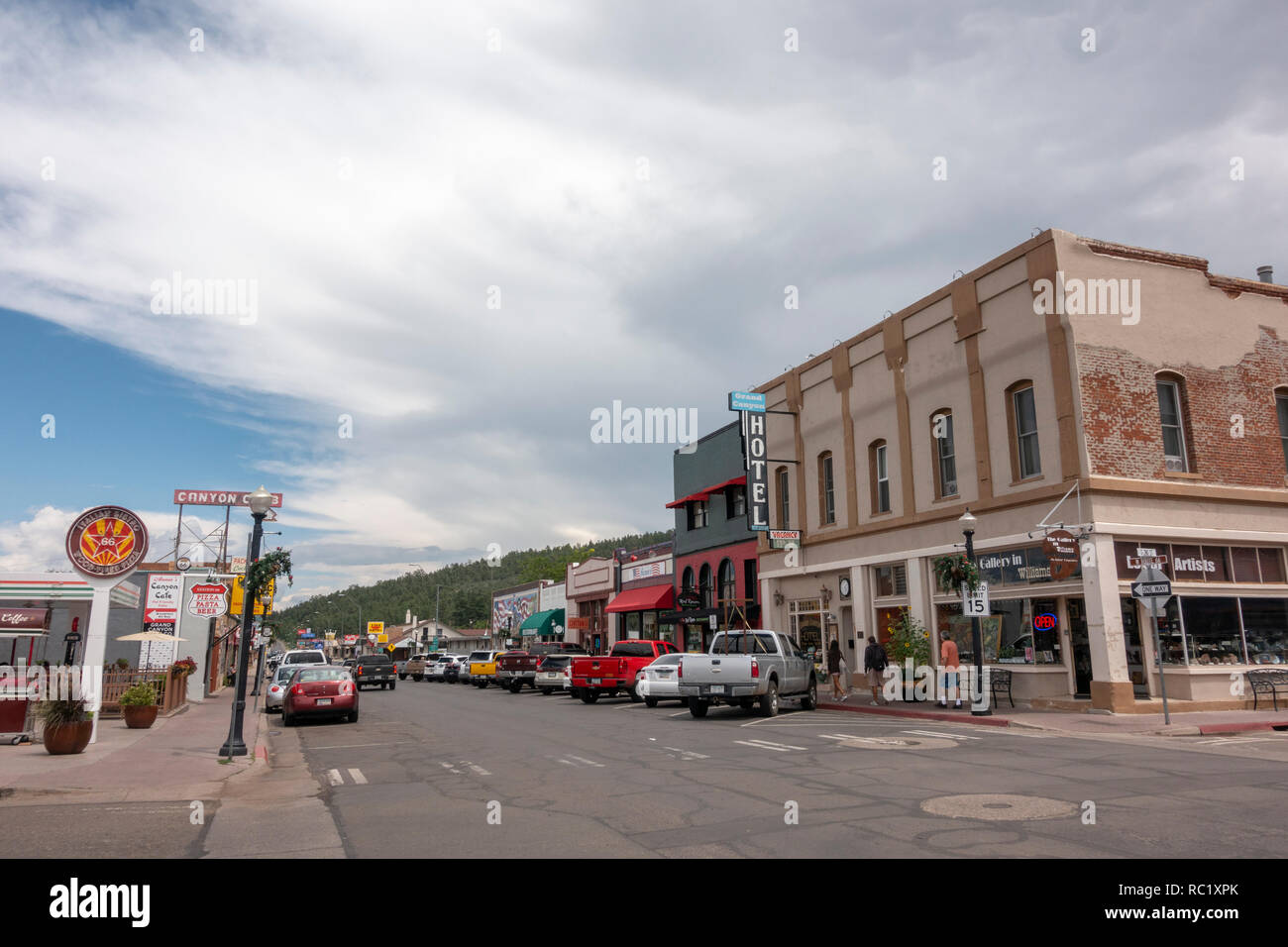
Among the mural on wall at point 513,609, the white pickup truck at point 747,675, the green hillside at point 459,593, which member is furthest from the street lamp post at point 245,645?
the green hillside at point 459,593

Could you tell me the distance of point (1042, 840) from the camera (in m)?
7.09

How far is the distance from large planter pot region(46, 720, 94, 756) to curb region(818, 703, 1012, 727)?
1605 centimetres

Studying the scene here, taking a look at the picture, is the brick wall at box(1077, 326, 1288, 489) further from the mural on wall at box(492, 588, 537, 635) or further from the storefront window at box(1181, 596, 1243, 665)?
the mural on wall at box(492, 588, 537, 635)

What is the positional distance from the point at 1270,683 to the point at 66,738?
2320cm

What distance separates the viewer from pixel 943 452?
24.4 m

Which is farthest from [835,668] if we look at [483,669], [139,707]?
[483,669]

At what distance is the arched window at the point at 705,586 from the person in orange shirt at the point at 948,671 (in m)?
15.8

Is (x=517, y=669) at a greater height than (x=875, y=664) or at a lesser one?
lesser

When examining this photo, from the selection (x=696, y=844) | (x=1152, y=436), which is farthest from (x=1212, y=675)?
(x=696, y=844)

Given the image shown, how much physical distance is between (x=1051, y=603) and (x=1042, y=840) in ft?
48.6

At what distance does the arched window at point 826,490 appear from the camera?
29562 mm

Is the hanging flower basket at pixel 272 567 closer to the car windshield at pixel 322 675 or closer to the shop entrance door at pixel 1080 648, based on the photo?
the car windshield at pixel 322 675

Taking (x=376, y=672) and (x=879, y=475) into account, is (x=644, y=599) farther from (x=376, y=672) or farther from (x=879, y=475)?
(x=879, y=475)
